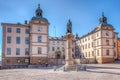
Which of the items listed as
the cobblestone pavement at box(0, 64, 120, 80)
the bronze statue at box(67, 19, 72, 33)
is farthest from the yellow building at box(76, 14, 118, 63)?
the cobblestone pavement at box(0, 64, 120, 80)

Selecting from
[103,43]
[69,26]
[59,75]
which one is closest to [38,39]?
[69,26]

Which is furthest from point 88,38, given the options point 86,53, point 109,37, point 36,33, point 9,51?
point 9,51

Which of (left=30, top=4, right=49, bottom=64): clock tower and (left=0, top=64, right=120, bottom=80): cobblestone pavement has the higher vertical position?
(left=30, top=4, right=49, bottom=64): clock tower

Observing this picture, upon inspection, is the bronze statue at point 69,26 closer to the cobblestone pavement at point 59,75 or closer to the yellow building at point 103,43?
the cobblestone pavement at point 59,75

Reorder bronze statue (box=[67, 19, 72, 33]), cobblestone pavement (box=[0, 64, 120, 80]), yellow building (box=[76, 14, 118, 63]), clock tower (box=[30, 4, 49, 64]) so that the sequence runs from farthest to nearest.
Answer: yellow building (box=[76, 14, 118, 63])
clock tower (box=[30, 4, 49, 64])
bronze statue (box=[67, 19, 72, 33])
cobblestone pavement (box=[0, 64, 120, 80])

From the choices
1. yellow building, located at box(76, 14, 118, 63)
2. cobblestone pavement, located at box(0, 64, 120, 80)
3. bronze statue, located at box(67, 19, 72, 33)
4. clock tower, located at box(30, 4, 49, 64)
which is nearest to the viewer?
cobblestone pavement, located at box(0, 64, 120, 80)

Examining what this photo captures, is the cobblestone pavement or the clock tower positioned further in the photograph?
the clock tower

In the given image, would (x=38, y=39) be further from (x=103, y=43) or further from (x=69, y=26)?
(x=103, y=43)

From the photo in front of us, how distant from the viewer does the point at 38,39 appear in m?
49.8

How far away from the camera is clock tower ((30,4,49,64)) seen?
161ft

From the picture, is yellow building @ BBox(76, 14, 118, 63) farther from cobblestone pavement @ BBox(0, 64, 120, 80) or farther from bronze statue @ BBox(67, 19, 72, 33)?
cobblestone pavement @ BBox(0, 64, 120, 80)

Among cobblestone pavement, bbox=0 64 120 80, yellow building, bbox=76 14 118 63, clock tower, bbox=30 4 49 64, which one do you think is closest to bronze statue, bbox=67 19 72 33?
cobblestone pavement, bbox=0 64 120 80

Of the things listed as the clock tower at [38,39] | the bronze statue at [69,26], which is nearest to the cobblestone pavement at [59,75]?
the bronze statue at [69,26]

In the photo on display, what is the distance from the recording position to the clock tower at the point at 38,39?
49.2m
